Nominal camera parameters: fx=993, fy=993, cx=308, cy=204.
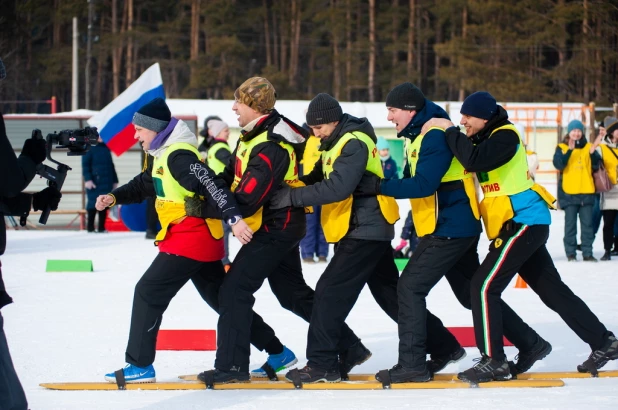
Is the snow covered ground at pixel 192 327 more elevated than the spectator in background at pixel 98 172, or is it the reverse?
the spectator in background at pixel 98 172

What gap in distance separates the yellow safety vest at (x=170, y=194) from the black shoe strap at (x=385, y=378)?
1.15m

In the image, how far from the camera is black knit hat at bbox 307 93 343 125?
17.7ft

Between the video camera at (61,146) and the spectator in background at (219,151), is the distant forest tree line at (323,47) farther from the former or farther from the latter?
the video camera at (61,146)

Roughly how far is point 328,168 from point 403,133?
471mm

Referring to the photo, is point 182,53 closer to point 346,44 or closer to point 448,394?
point 346,44

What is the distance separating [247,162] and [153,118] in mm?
556

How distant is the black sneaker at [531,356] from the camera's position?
5.53 meters

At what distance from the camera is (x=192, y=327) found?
7410 millimetres

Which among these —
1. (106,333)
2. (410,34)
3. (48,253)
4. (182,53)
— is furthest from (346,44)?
(106,333)

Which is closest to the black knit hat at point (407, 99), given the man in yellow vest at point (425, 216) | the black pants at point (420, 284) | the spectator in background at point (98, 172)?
the man in yellow vest at point (425, 216)

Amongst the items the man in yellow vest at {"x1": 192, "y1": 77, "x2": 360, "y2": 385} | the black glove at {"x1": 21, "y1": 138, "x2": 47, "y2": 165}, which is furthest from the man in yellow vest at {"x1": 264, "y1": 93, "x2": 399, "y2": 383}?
the black glove at {"x1": 21, "y1": 138, "x2": 47, "y2": 165}

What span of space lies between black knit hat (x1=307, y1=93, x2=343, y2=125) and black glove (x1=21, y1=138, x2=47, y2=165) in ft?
5.53

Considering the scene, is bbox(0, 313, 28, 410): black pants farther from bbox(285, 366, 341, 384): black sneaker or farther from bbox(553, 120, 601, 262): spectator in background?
bbox(553, 120, 601, 262): spectator in background

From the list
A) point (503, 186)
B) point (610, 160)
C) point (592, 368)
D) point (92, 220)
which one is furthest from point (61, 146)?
point (92, 220)
